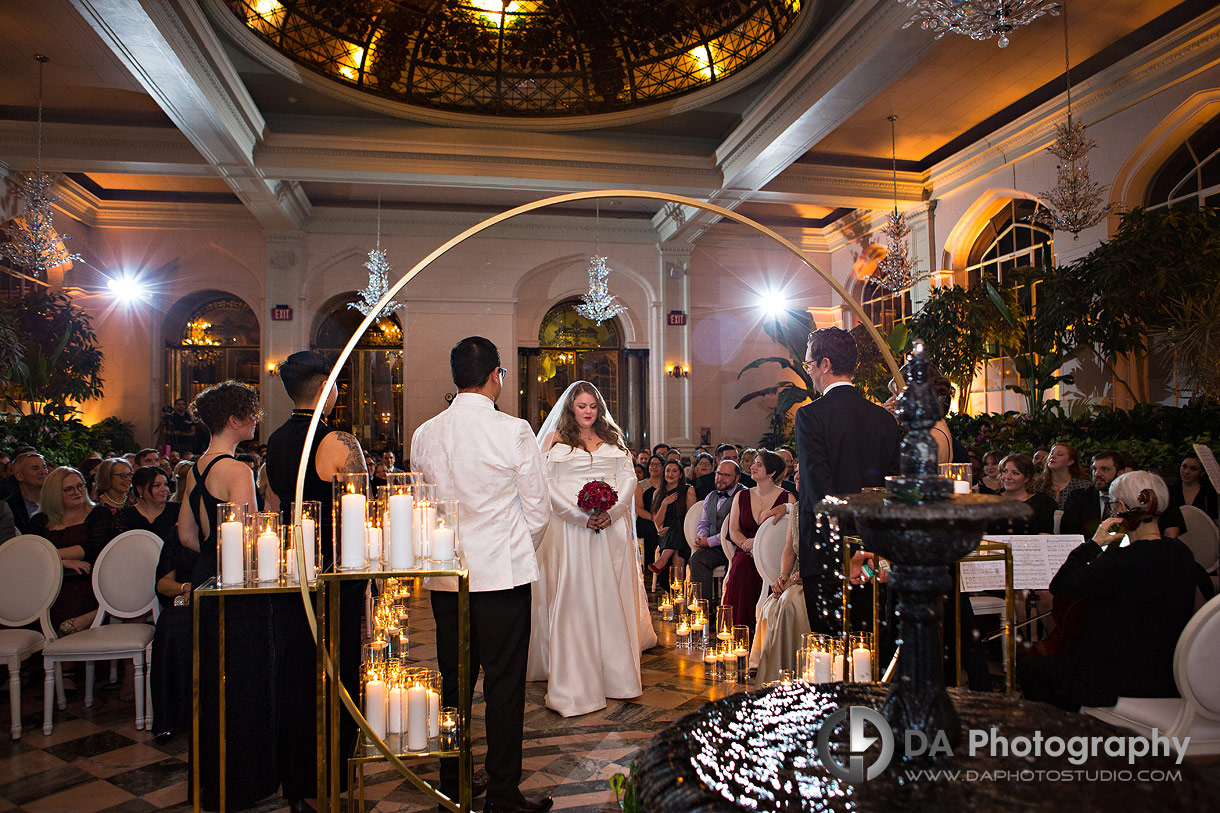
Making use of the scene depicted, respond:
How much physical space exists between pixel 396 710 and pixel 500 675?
1.36 feet

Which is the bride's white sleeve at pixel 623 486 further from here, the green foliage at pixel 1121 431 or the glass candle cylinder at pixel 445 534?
the green foliage at pixel 1121 431

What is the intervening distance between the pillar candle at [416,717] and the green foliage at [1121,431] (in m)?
6.27

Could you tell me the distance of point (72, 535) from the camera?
16.4ft

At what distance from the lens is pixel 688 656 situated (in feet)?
17.7

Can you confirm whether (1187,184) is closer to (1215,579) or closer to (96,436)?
(1215,579)

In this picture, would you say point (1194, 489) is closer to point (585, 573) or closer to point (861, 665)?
point (861, 665)

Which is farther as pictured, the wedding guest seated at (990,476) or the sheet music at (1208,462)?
the wedding guest seated at (990,476)

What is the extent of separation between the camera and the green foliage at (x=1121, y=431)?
22.7 ft

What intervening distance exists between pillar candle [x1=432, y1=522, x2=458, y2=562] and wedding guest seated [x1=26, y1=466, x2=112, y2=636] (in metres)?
3.11

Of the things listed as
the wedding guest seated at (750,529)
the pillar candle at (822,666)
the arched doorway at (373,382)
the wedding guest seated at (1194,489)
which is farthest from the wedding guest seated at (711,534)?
the arched doorway at (373,382)

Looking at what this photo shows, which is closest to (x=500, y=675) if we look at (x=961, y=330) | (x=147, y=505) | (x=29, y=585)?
(x=29, y=585)

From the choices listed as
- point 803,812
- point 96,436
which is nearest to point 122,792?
point 803,812

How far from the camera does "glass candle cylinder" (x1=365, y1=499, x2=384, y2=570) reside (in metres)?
2.78

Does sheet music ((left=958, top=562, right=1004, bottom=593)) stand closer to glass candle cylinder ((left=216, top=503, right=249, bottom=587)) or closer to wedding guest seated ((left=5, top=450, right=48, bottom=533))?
glass candle cylinder ((left=216, top=503, right=249, bottom=587))
